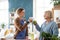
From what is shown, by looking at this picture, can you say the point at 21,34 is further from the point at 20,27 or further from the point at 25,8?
the point at 25,8

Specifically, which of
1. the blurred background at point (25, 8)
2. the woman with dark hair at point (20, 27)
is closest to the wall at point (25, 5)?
the blurred background at point (25, 8)

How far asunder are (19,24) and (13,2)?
13.0ft

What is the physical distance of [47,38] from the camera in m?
1.51

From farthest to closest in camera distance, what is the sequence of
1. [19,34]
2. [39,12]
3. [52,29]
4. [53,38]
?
1. [39,12]
2. [19,34]
3. [52,29]
4. [53,38]

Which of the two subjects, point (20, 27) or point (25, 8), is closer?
point (20, 27)

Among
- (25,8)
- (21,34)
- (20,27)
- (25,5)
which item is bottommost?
(21,34)

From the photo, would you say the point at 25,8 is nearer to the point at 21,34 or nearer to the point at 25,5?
the point at 25,5

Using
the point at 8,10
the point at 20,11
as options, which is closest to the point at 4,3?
the point at 8,10

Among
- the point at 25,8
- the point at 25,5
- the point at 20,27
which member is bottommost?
the point at 20,27

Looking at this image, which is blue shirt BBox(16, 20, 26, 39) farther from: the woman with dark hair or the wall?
the wall

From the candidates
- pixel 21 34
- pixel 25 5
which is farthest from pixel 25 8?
pixel 21 34

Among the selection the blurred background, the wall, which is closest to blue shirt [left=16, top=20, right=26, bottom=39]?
the blurred background

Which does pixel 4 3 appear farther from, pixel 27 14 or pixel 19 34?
pixel 19 34

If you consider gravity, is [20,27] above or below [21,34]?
above
